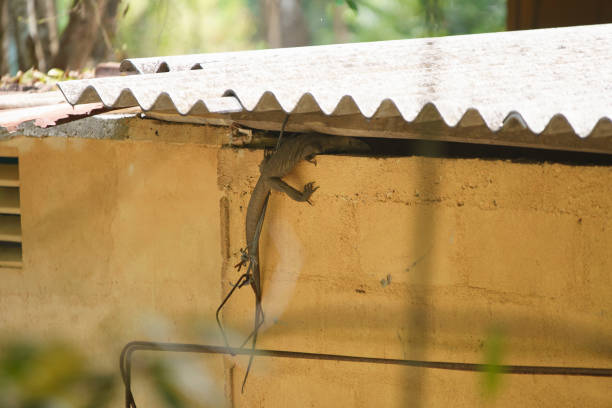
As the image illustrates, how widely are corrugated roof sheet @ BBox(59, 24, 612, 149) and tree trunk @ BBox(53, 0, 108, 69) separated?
16.6ft

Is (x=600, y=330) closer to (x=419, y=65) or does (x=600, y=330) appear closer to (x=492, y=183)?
(x=492, y=183)

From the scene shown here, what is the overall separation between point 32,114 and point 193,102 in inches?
55.3

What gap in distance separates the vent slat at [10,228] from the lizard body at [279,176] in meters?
1.19

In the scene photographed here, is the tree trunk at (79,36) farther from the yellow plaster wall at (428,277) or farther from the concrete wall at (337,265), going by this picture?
the yellow plaster wall at (428,277)

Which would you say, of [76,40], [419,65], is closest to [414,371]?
[419,65]

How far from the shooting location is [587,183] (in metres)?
2.32

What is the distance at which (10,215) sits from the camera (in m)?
3.25

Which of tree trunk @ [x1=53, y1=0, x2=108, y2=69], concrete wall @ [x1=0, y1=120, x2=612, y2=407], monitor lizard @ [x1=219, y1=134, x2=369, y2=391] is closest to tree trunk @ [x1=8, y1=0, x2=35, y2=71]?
tree trunk @ [x1=53, y1=0, x2=108, y2=69]

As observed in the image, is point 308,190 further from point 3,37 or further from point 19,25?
point 19,25

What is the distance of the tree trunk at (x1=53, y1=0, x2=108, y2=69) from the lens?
24.1ft

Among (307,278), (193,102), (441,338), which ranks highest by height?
(193,102)

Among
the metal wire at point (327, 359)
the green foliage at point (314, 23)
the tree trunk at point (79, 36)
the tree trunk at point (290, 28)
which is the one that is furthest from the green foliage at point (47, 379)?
the tree trunk at point (290, 28)

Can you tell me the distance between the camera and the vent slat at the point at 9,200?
3.11 meters

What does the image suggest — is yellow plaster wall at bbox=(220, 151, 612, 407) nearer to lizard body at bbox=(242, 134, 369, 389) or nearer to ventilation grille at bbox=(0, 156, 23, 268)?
lizard body at bbox=(242, 134, 369, 389)
